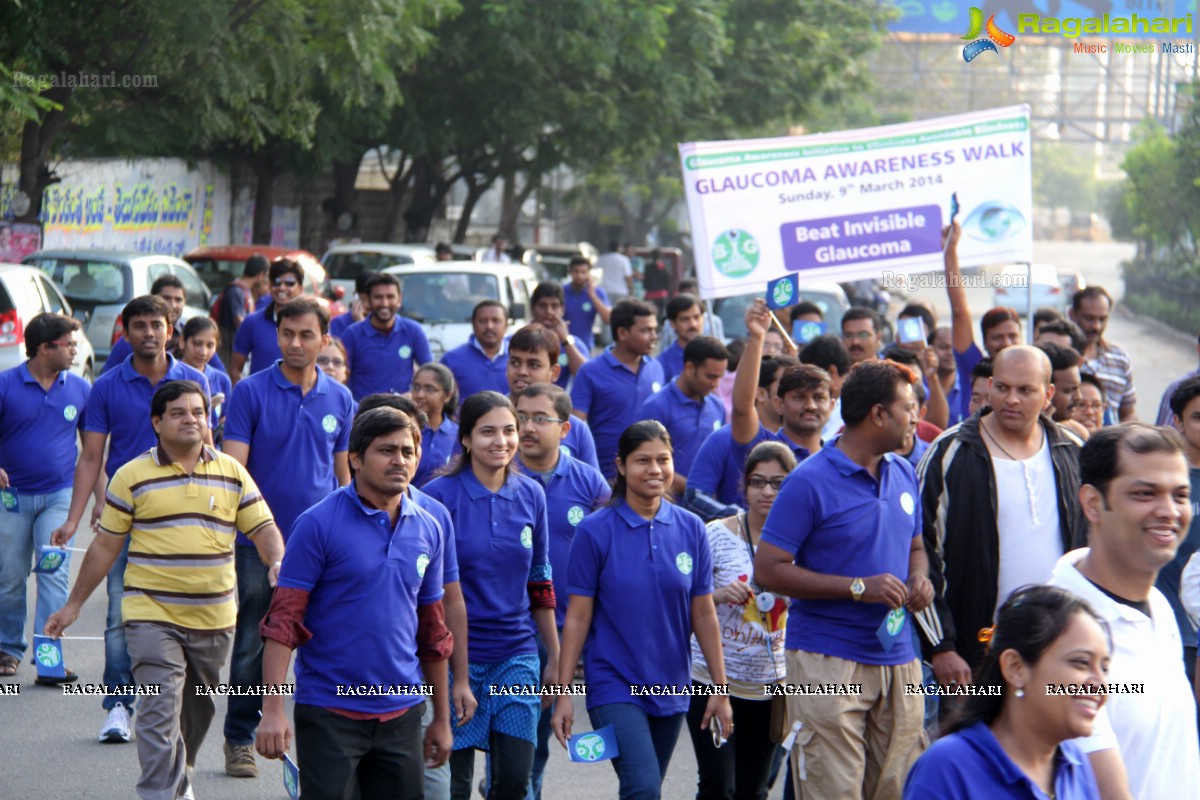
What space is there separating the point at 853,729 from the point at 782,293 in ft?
10.8

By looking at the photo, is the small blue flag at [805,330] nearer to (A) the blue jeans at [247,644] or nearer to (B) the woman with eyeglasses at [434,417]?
(B) the woman with eyeglasses at [434,417]

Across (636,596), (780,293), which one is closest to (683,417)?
(780,293)

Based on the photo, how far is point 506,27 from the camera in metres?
23.8

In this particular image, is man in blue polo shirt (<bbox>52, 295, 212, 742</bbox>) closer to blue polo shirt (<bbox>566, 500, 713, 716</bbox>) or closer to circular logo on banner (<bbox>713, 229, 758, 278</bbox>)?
blue polo shirt (<bbox>566, 500, 713, 716</bbox>)

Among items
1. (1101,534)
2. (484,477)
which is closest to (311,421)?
(484,477)

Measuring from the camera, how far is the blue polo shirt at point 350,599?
4.66 meters

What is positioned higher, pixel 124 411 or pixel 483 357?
pixel 483 357

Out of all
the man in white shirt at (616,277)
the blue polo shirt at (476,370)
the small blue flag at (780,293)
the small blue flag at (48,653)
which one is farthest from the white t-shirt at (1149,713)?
the man in white shirt at (616,277)

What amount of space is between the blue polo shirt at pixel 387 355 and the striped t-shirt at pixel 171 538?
4.05 metres

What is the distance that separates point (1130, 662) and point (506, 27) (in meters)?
21.3

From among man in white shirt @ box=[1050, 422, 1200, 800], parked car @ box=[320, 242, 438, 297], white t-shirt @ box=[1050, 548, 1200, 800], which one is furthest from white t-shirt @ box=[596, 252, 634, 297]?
white t-shirt @ box=[1050, 548, 1200, 800]

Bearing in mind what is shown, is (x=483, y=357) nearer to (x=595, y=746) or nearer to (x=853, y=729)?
(x=595, y=746)

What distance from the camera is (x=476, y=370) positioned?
30.4 ft

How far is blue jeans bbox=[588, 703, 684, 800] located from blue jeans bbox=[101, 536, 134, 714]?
8.07 feet
